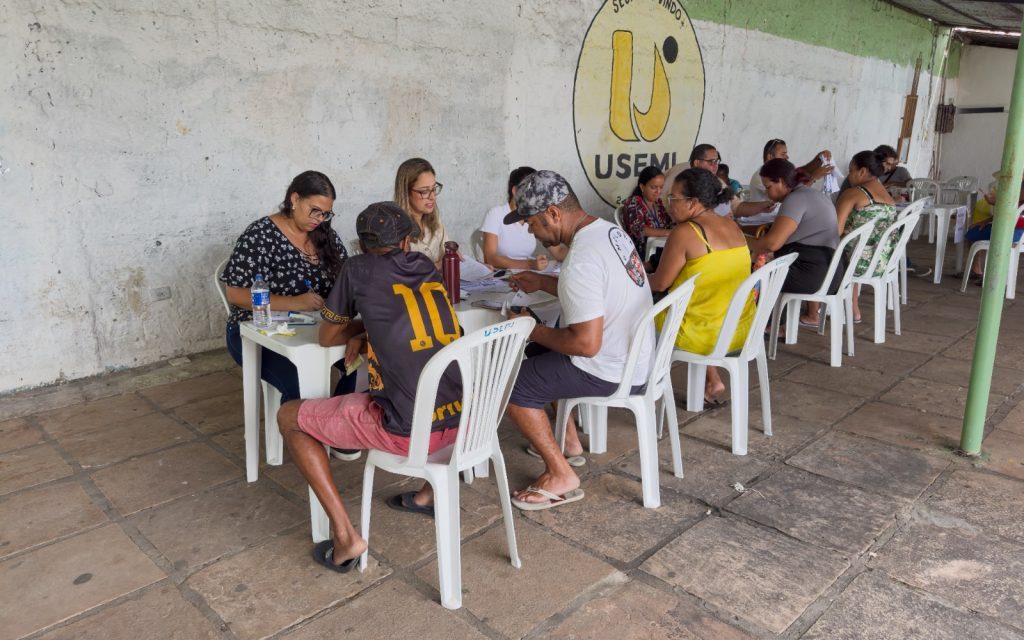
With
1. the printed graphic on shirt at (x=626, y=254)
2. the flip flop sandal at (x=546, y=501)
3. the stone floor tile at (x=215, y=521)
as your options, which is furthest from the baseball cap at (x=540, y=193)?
the stone floor tile at (x=215, y=521)

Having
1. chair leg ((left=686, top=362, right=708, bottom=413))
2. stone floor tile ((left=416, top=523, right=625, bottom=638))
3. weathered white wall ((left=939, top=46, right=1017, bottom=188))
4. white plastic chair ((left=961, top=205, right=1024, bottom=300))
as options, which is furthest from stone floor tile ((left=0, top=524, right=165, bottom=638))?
weathered white wall ((left=939, top=46, right=1017, bottom=188))

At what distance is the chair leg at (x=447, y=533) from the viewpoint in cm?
202

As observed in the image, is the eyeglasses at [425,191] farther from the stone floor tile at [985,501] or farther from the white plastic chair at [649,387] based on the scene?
the stone floor tile at [985,501]

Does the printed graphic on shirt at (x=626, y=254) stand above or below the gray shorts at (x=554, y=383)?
above

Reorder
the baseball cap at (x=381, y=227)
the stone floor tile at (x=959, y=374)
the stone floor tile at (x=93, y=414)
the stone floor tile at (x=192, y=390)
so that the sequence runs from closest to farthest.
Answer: the baseball cap at (x=381, y=227)
the stone floor tile at (x=93, y=414)
the stone floor tile at (x=192, y=390)
the stone floor tile at (x=959, y=374)

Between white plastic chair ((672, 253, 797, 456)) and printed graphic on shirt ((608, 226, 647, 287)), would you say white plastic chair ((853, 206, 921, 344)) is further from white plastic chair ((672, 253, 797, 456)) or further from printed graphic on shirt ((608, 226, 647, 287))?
printed graphic on shirt ((608, 226, 647, 287))

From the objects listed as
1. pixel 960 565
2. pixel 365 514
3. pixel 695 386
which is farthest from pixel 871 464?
pixel 365 514

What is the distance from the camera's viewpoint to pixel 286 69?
428 centimetres

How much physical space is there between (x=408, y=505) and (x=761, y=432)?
169 centimetres

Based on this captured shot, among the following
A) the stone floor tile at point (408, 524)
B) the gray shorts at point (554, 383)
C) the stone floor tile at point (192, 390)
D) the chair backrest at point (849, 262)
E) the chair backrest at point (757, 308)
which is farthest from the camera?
the chair backrest at point (849, 262)

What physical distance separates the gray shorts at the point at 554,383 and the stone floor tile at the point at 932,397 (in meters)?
1.99

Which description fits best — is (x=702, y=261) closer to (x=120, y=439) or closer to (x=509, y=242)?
(x=509, y=242)

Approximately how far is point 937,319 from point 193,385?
201 inches

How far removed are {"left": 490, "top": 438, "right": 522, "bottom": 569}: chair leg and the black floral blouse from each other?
102 centimetres
